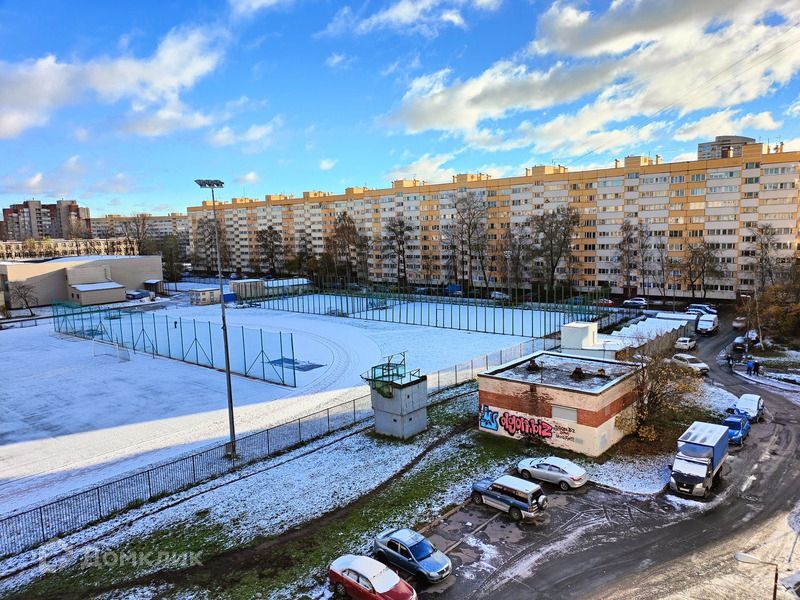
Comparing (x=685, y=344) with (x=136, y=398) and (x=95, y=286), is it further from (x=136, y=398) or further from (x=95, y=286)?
(x=95, y=286)

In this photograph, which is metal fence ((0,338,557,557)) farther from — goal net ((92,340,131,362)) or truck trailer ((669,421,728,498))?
goal net ((92,340,131,362))

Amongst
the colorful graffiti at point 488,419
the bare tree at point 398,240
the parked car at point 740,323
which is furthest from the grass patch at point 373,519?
the bare tree at point 398,240

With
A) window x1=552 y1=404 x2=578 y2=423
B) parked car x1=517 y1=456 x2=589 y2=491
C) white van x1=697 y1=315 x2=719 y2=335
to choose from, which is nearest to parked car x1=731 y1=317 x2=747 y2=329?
white van x1=697 y1=315 x2=719 y2=335

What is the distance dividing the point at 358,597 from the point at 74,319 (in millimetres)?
43589

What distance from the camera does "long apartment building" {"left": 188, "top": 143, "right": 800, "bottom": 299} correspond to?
5091cm

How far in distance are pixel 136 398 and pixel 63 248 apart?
125 m

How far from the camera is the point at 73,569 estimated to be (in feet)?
39.7

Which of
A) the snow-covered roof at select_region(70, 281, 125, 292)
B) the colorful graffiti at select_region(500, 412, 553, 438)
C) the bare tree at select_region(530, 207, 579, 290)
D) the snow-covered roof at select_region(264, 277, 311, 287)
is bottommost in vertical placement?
the colorful graffiti at select_region(500, 412, 553, 438)

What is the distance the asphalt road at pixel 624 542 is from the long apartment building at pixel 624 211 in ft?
142

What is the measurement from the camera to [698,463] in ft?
48.2

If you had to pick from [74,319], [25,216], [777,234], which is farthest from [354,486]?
[25,216]

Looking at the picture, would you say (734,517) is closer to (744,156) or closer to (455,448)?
(455,448)

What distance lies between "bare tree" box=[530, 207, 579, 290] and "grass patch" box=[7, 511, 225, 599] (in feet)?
166

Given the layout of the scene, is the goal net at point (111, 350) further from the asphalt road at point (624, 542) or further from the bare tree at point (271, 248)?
→ the bare tree at point (271, 248)
